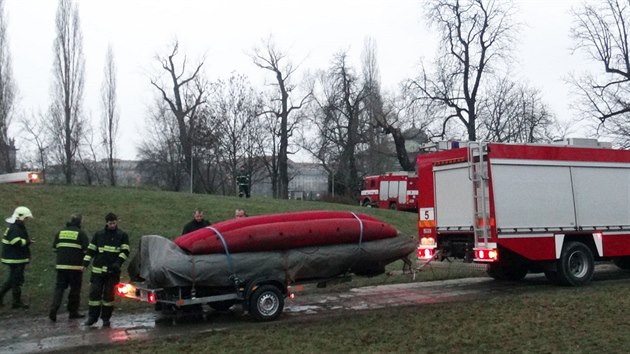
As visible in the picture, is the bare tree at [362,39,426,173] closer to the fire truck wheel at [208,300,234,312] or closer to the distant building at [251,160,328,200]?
the distant building at [251,160,328,200]

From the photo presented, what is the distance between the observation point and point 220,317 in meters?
10.4

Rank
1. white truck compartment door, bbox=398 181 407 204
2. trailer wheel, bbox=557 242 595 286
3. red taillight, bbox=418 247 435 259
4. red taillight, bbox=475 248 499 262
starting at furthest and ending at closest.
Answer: white truck compartment door, bbox=398 181 407 204 → red taillight, bbox=418 247 435 259 → trailer wheel, bbox=557 242 595 286 → red taillight, bbox=475 248 499 262

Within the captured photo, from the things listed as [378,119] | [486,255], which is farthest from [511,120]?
[486,255]

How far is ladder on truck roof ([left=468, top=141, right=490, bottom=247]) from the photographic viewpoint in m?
12.1

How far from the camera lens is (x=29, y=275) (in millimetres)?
13547

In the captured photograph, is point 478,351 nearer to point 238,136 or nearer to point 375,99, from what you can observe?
point 238,136

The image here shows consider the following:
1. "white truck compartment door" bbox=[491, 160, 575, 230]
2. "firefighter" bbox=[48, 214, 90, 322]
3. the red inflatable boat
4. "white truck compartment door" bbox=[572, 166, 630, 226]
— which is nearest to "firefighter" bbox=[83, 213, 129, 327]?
"firefighter" bbox=[48, 214, 90, 322]

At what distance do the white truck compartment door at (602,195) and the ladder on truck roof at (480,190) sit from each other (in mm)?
2526

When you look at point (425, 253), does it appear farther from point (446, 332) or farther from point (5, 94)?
point (5, 94)

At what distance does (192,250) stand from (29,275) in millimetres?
6125

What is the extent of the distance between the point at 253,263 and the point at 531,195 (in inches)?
249

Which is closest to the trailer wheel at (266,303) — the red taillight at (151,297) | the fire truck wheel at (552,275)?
the red taillight at (151,297)

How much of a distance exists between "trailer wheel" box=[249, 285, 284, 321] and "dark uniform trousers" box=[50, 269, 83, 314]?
319 centimetres

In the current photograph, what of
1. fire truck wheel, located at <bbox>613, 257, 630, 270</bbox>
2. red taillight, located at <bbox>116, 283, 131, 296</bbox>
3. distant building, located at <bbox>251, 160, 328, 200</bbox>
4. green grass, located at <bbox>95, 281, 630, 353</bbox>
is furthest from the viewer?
distant building, located at <bbox>251, 160, 328, 200</bbox>
